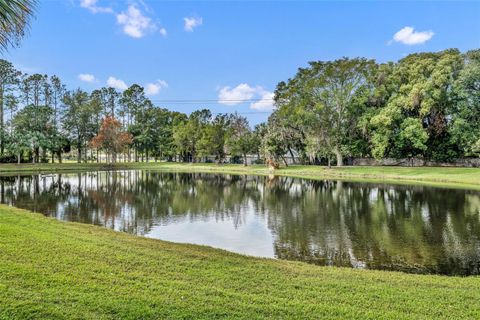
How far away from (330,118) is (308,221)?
35200 millimetres

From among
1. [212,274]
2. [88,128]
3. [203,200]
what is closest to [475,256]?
[212,274]

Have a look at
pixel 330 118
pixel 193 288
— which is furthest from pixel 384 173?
pixel 193 288

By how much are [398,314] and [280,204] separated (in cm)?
1555

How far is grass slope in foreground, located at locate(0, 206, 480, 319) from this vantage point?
15.8ft

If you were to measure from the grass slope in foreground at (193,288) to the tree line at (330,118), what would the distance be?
34776 mm

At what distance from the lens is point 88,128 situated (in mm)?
66062

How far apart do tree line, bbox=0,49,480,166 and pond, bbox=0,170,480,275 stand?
18.6m

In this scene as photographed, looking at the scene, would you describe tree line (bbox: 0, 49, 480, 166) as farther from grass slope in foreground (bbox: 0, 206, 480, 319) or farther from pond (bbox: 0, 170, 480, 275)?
grass slope in foreground (bbox: 0, 206, 480, 319)

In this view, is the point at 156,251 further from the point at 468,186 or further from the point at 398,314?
the point at 468,186

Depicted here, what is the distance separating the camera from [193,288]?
5688mm

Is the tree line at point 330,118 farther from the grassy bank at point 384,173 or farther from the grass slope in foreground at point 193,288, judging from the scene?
the grass slope in foreground at point 193,288

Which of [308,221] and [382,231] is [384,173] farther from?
[382,231]

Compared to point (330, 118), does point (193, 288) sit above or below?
below

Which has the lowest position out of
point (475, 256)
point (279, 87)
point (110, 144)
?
point (475, 256)
